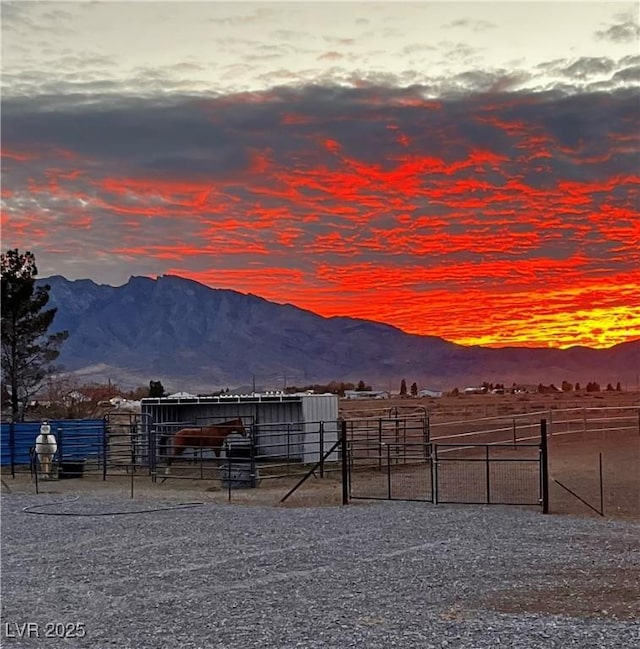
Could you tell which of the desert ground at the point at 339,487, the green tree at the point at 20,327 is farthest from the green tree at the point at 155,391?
the desert ground at the point at 339,487

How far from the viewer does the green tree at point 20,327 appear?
43.3 m

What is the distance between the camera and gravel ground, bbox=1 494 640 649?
8750 millimetres

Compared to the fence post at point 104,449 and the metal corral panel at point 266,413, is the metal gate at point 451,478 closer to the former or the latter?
the metal corral panel at point 266,413

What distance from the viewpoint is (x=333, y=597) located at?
33.4 feet

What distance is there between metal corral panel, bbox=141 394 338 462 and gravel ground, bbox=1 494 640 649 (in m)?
11.1

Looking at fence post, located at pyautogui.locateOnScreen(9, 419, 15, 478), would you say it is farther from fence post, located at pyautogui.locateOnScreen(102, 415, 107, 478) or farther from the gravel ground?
the gravel ground

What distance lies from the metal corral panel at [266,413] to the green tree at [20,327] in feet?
44.7

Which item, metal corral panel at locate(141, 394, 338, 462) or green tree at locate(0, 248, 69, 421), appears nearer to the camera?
metal corral panel at locate(141, 394, 338, 462)

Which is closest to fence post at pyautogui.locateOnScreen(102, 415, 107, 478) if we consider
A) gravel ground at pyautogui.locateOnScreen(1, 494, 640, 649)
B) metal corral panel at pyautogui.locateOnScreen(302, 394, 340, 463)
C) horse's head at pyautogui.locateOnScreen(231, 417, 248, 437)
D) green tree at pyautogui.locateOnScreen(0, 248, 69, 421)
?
horse's head at pyautogui.locateOnScreen(231, 417, 248, 437)

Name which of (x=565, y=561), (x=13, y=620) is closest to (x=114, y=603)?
(x=13, y=620)

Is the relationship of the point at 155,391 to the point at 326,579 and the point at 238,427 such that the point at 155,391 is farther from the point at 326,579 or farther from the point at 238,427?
the point at 326,579

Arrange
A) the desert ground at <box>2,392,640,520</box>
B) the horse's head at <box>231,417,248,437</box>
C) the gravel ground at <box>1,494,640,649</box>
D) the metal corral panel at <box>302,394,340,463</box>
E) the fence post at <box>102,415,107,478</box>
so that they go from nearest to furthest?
1. the gravel ground at <box>1,494,640,649</box>
2. the desert ground at <box>2,392,640,520</box>
3. the fence post at <box>102,415,107,478</box>
4. the horse's head at <box>231,417,248,437</box>
5. the metal corral panel at <box>302,394,340,463</box>

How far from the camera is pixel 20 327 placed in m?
43.8

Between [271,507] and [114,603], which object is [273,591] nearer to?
[114,603]
